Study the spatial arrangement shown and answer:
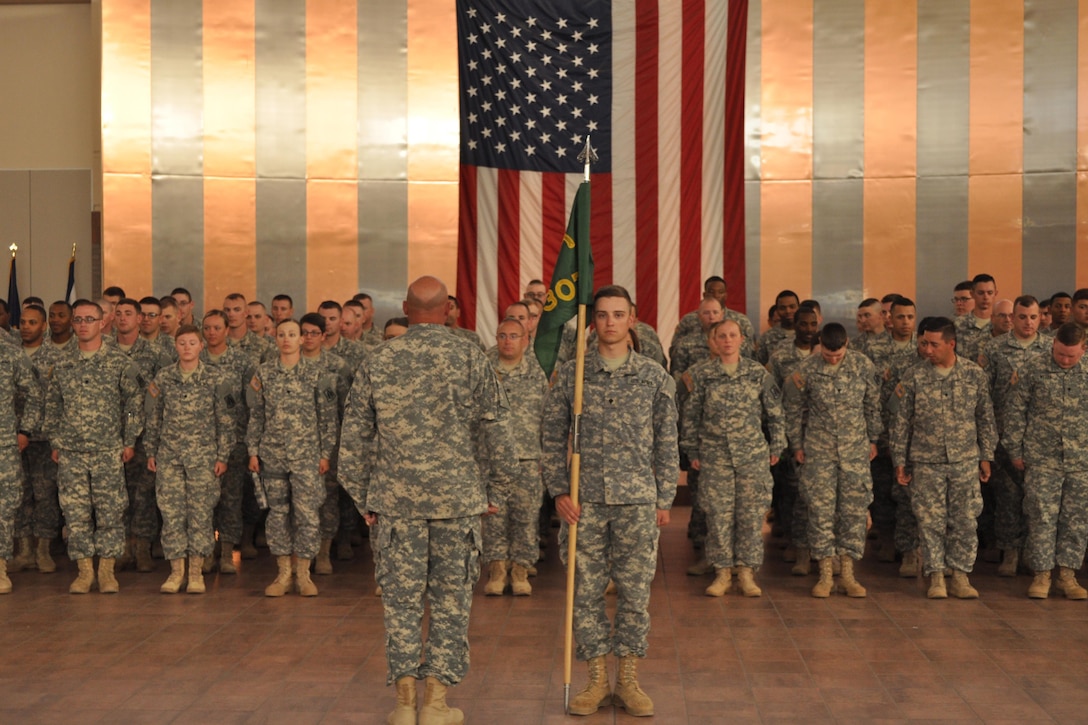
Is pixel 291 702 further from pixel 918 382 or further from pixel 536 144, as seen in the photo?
pixel 536 144

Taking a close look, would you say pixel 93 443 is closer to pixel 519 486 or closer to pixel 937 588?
pixel 519 486

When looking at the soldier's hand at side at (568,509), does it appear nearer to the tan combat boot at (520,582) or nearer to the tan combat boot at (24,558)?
the tan combat boot at (520,582)

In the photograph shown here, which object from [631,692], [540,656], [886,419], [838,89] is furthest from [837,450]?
[838,89]

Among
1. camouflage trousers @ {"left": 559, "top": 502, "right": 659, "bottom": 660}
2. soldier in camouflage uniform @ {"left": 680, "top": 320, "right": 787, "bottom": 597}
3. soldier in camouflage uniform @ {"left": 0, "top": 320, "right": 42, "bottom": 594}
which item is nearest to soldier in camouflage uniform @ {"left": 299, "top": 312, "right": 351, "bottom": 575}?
soldier in camouflage uniform @ {"left": 0, "top": 320, "right": 42, "bottom": 594}

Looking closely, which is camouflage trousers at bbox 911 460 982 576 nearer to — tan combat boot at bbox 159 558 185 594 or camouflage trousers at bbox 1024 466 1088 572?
camouflage trousers at bbox 1024 466 1088 572

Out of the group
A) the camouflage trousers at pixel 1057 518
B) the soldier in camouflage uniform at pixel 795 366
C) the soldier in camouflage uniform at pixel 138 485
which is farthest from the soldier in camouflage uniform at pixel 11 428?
the camouflage trousers at pixel 1057 518

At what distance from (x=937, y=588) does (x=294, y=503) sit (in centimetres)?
441

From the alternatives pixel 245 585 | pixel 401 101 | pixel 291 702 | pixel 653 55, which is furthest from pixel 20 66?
pixel 291 702

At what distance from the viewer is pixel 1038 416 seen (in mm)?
8180

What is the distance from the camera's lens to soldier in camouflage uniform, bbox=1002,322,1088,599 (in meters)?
8.03

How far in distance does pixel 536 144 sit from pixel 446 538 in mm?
7164

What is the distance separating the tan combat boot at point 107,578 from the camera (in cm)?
817

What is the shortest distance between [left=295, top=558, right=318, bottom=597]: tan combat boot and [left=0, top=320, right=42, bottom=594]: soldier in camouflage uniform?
201 centimetres

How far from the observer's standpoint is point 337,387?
336 inches
